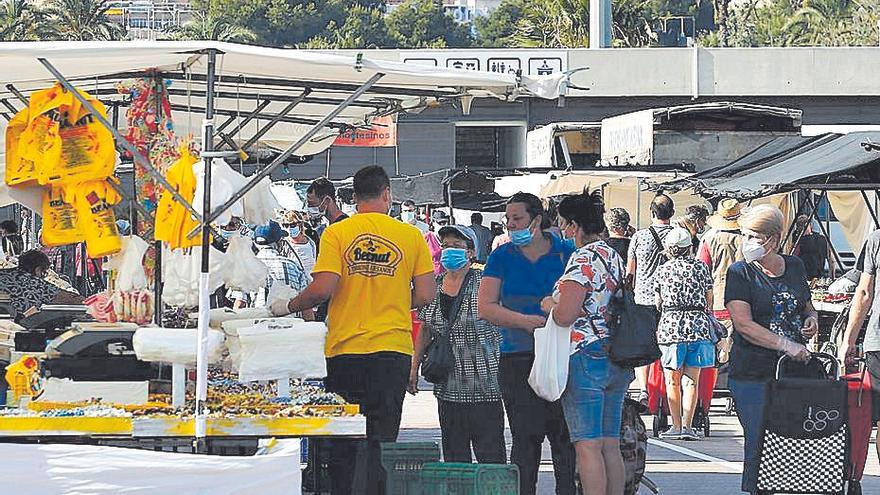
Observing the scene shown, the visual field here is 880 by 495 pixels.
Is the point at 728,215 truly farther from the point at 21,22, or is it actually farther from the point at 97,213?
the point at 21,22

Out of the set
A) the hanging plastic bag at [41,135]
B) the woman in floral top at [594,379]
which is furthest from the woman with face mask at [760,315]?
the hanging plastic bag at [41,135]

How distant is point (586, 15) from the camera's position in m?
45.7

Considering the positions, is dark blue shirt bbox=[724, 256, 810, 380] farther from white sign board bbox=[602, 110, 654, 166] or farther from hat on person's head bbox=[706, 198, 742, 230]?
white sign board bbox=[602, 110, 654, 166]

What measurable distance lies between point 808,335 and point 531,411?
1577 mm

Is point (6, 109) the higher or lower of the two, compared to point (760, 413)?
higher

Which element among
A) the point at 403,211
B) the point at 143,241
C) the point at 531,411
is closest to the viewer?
the point at 143,241

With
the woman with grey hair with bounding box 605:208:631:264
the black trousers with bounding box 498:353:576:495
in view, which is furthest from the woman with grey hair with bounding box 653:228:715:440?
the black trousers with bounding box 498:353:576:495

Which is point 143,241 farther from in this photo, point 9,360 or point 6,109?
point 6,109

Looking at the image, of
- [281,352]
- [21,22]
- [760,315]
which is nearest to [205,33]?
[21,22]

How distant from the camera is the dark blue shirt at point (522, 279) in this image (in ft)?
25.2

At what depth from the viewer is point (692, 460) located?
10281 mm

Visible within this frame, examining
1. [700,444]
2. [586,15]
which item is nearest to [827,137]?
[700,444]

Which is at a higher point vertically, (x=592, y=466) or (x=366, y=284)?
(x=366, y=284)

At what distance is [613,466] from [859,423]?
1.75 meters
